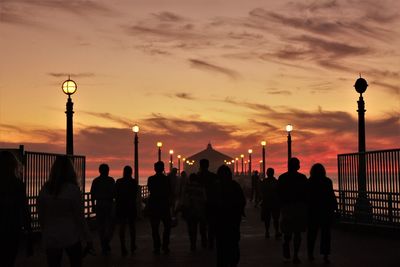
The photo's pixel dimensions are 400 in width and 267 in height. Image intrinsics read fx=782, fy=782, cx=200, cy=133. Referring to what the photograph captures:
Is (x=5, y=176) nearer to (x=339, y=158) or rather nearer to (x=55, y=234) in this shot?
(x=55, y=234)

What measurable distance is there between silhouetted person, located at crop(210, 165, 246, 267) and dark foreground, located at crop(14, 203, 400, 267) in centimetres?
205

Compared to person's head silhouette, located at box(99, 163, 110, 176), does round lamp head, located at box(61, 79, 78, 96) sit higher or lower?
higher

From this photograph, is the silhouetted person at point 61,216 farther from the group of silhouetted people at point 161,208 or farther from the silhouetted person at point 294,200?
the silhouetted person at point 294,200

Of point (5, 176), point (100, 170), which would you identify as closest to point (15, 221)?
point (5, 176)

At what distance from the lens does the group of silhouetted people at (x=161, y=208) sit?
923 centimetres

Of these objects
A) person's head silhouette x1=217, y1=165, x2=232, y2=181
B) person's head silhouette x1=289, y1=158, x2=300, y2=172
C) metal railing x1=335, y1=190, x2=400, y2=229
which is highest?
person's head silhouette x1=289, y1=158, x2=300, y2=172

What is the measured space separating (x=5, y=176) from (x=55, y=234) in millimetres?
1337

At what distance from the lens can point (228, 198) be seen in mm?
13500

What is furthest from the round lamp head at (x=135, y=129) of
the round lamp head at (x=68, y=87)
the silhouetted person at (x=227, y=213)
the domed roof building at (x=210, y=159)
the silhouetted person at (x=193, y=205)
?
the domed roof building at (x=210, y=159)

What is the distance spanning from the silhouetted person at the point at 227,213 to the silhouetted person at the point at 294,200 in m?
2.58

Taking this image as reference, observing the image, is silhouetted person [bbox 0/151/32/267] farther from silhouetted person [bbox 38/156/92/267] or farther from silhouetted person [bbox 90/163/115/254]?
silhouetted person [bbox 90/163/115/254]

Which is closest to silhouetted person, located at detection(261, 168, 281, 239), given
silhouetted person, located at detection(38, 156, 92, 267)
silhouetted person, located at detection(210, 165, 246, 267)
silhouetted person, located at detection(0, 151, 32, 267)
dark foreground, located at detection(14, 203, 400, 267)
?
dark foreground, located at detection(14, 203, 400, 267)

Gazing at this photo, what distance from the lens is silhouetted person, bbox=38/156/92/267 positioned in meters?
9.14

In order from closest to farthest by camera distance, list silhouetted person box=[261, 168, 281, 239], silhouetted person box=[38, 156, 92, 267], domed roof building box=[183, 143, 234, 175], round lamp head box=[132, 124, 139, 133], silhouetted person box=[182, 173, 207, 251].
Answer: silhouetted person box=[38, 156, 92, 267]
silhouetted person box=[182, 173, 207, 251]
silhouetted person box=[261, 168, 281, 239]
round lamp head box=[132, 124, 139, 133]
domed roof building box=[183, 143, 234, 175]
